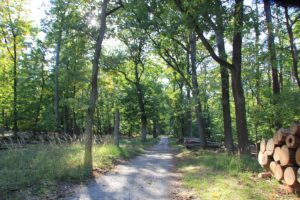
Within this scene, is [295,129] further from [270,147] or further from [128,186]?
[128,186]

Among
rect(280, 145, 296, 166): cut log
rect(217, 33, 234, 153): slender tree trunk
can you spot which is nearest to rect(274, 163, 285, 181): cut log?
rect(280, 145, 296, 166): cut log

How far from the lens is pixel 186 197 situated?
7.40m

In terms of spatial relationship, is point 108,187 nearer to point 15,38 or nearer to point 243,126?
point 243,126

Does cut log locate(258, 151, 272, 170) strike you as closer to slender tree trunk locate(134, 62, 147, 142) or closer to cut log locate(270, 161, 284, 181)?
cut log locate(270, 161, 284, 181)

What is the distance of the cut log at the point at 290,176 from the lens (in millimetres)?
6918

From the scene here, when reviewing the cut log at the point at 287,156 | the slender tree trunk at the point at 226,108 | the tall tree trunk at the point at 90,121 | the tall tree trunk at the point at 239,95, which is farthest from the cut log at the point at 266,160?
the slender tree trunk at the point at 226,108

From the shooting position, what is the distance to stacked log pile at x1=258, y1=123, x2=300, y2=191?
7.00 meters

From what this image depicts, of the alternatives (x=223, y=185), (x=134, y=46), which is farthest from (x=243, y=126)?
(x=134, y=46)

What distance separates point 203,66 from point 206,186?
69.6 ft

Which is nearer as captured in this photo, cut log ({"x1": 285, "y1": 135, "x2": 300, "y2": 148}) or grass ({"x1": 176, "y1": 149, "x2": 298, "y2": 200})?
grass ({"x1": 176, "y1": 149, "x2": 298, "y2": 200})

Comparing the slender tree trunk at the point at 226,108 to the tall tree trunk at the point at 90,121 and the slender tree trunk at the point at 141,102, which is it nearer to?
the tall tree trunk at the point at 90,121

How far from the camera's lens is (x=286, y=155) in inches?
291

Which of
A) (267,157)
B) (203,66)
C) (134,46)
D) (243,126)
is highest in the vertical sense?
(134,46)

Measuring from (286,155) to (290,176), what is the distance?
51cm
